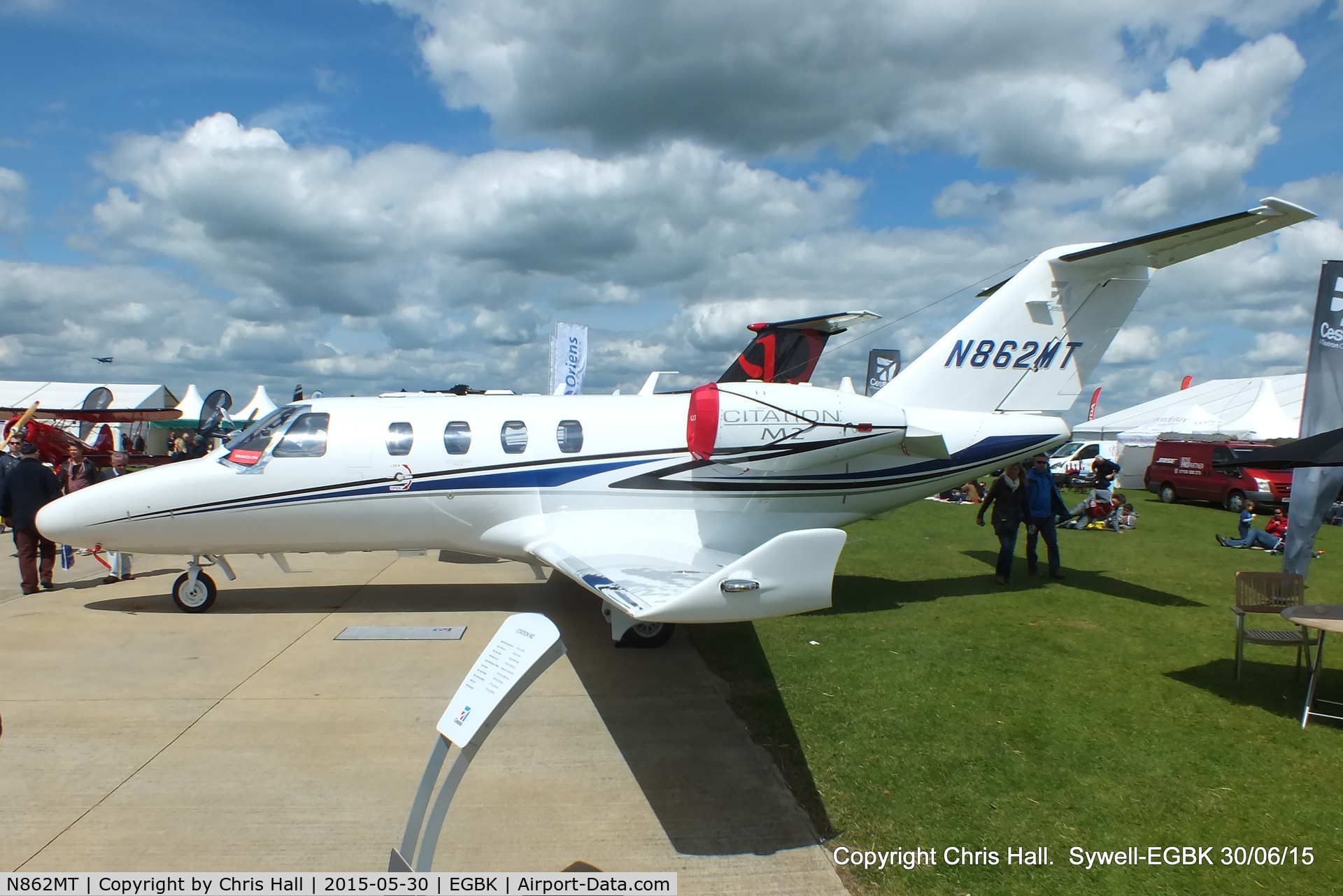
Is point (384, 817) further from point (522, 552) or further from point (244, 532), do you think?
point (244, 532)

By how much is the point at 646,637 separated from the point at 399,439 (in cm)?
363

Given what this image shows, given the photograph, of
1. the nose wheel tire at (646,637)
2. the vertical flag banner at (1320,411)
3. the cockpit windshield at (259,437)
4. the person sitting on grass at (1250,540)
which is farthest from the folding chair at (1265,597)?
the cockpit windshield at (259,437)

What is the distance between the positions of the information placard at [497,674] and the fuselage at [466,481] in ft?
17.0

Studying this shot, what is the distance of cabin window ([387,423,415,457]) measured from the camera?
8.27 meters

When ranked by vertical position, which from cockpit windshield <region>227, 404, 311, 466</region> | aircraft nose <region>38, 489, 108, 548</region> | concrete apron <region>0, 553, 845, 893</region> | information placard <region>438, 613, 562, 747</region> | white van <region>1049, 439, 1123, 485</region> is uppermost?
cockpit windshield <region>227, 404, 311, 466</region>

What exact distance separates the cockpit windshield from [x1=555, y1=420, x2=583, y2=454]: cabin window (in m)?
3.04

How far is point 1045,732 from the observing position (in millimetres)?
5578

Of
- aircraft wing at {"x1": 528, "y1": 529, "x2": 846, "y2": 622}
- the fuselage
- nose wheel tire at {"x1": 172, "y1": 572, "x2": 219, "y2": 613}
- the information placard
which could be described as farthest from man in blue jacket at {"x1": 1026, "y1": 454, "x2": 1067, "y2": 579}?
nose wheel tire at {"x1": 172, "y1": 572, "x2": 219, "y2": 613}

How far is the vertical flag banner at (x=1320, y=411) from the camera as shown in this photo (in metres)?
7.68

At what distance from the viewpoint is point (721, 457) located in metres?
8.00

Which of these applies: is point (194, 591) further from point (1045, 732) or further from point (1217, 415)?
point (1217, 415)

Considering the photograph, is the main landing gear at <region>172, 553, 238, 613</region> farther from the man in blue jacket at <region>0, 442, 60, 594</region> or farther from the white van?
the white van

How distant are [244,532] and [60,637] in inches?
77.7

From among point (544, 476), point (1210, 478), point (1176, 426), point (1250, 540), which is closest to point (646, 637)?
point (544, 476)
